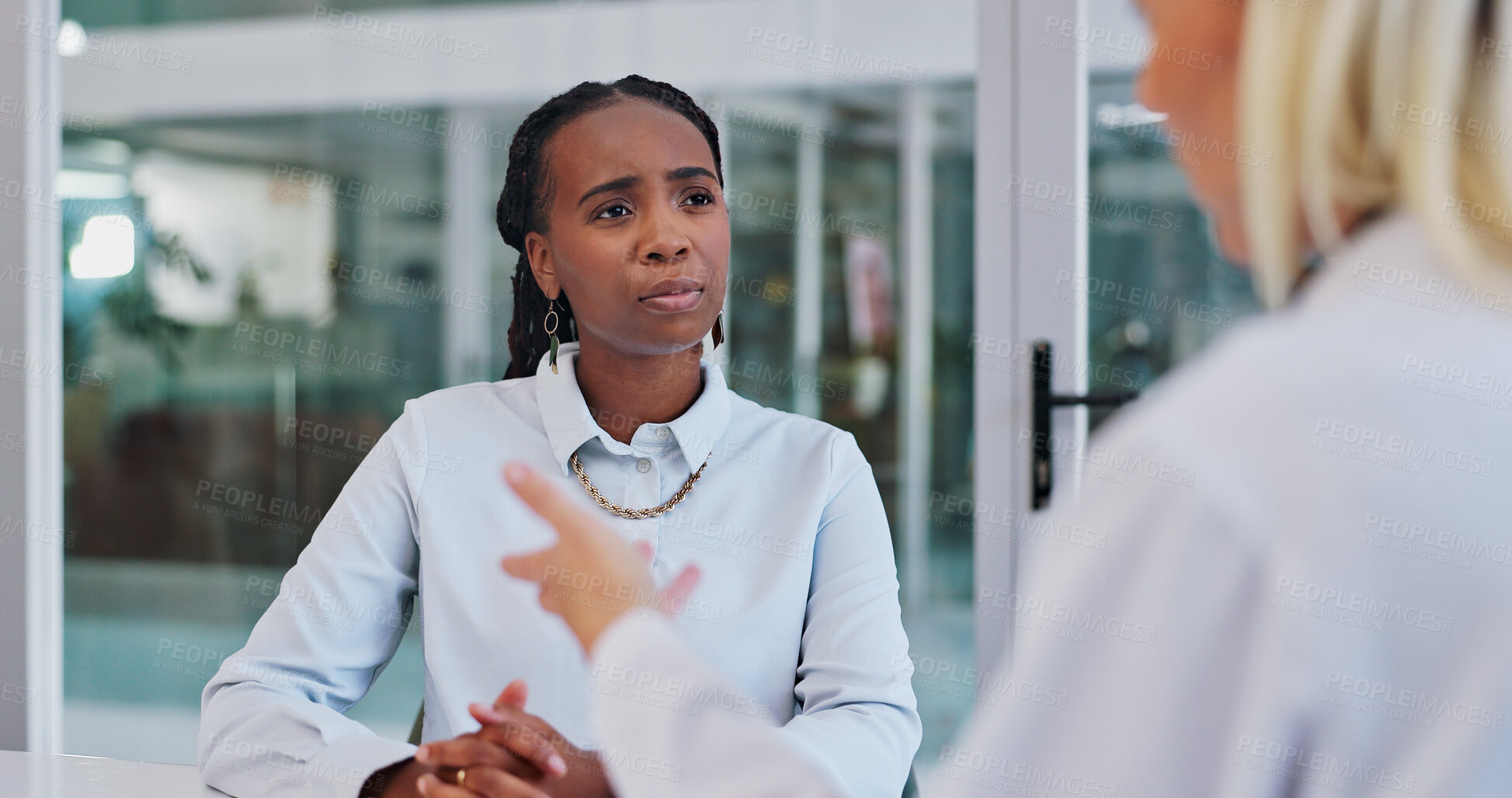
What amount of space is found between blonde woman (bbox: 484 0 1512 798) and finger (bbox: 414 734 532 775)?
2.51ft

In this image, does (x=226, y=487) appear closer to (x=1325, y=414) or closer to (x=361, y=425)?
(x=361, y=425)

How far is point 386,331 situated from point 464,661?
1391mm

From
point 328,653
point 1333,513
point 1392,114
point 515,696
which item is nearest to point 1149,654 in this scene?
point 1333,513

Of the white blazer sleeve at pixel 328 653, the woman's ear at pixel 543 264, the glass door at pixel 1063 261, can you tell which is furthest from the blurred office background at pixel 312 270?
the white blazer sleeve at pixel 328 653

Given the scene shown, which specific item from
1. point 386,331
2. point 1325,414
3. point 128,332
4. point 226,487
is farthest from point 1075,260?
point 128,332

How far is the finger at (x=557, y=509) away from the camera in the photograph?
76 cm

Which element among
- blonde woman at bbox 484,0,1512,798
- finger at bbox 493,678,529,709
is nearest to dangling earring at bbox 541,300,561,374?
finger at bbox 493,678,529,709

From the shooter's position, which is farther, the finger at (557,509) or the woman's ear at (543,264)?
the woman's ear at (543,264)

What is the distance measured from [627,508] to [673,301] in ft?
0.94

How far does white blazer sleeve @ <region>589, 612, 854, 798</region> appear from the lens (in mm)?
610

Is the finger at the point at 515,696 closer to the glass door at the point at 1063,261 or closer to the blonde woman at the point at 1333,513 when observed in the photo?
the blonde woman at the point at 1333,513

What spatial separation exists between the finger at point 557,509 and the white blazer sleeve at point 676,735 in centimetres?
8

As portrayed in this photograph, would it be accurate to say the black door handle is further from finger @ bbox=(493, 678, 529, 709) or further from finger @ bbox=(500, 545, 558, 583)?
finger @ bbox=(500, 545, 558, 583)

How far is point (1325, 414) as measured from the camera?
1.50ft
